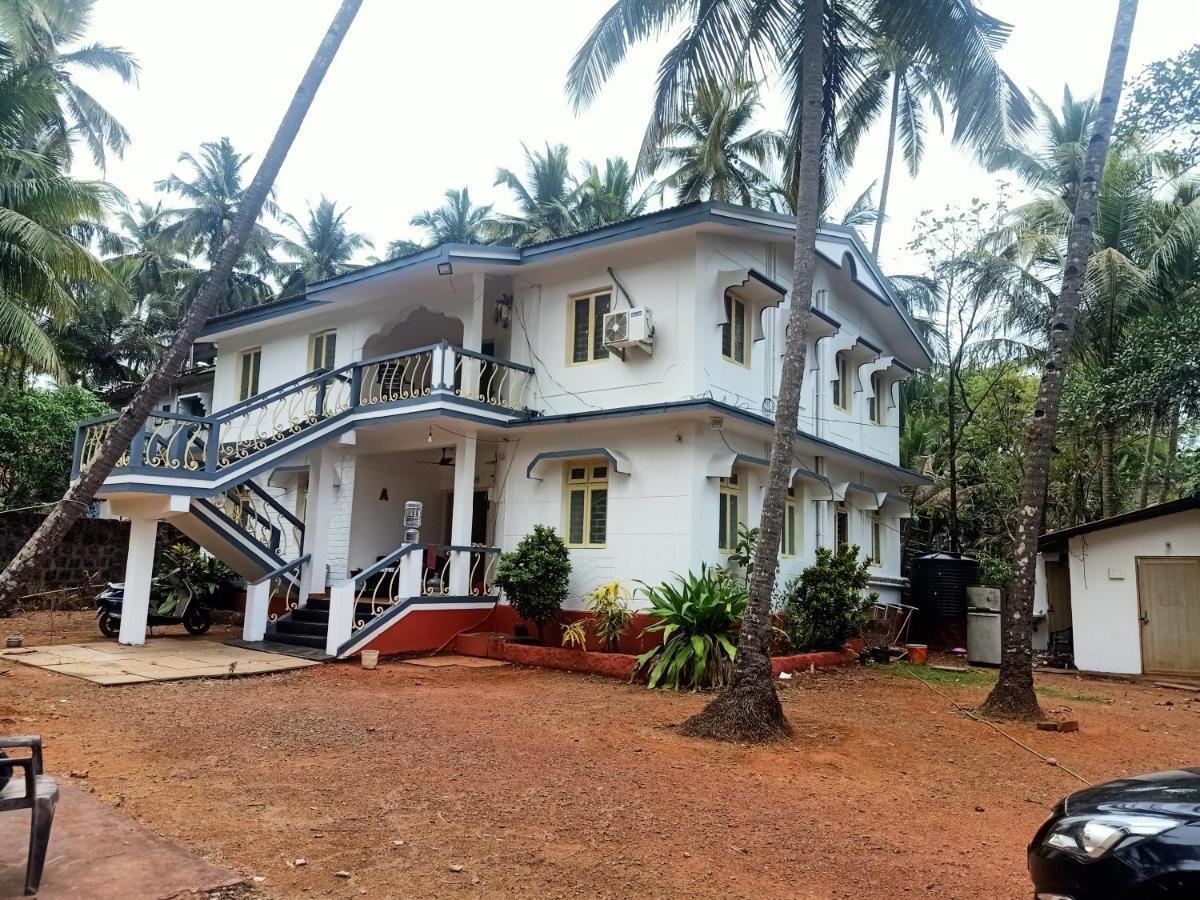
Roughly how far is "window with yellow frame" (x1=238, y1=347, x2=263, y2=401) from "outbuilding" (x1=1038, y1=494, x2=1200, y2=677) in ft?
51.7

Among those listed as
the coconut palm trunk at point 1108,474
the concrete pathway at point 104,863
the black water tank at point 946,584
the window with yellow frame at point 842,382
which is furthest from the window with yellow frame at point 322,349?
the coconut palm trunk at point 1108,474

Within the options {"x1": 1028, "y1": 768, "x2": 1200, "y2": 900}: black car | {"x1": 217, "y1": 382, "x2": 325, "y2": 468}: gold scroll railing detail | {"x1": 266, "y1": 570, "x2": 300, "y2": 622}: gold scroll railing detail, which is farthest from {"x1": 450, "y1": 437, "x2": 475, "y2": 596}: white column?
{"x1": 1028, "y1": 768, "x2": 1200, "y2": 900}: black car

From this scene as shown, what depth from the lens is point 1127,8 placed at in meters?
9.21

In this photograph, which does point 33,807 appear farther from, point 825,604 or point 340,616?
point 825,604

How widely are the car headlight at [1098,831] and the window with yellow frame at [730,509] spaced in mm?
9103

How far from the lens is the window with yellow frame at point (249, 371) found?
1800 cm

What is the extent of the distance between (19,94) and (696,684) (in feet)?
49.5

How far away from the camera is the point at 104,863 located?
13.5 ft

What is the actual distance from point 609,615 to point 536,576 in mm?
1180

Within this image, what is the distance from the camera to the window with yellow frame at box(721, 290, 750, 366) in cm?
1299

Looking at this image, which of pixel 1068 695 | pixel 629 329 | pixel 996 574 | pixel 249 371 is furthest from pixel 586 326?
pixel 996 574

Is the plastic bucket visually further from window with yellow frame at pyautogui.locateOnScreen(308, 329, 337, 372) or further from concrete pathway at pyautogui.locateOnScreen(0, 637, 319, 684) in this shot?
window with yellow frame at pyautogui.locateOnScreen(308, 329, 337, 372)

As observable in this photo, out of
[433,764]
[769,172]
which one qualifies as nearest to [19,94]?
[433,764]

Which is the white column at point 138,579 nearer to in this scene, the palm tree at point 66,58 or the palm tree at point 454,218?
the palm tree at point 66,58
